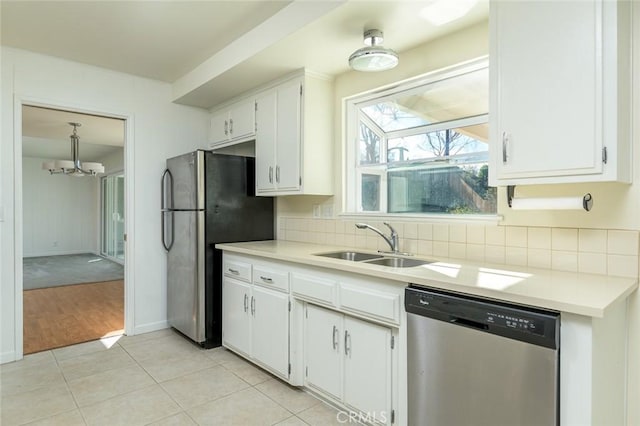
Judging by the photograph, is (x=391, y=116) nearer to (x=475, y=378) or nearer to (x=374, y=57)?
(x=374, y=57)

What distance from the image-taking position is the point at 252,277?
2721 mm

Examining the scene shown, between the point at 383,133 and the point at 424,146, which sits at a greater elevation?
the point at 383,133

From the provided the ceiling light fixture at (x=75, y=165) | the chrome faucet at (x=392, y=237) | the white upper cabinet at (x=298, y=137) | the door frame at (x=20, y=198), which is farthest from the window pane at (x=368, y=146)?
the ceiling light fixture at (x=75, y=165)

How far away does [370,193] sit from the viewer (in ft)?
9.67

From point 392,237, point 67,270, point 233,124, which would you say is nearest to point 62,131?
point 67,270

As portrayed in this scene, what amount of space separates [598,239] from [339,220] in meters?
1.71

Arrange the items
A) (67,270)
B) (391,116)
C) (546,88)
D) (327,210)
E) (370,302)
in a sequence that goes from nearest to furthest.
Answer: (546,88) → (370,302) → (391,116) → (327,210) → (67,270)

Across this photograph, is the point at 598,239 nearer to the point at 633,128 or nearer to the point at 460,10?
the point at 633,128

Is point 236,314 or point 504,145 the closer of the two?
point 504,145

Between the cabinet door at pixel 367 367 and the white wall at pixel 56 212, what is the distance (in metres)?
9.70

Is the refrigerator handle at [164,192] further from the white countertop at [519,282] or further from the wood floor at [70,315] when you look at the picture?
the white countertop at [519,282]

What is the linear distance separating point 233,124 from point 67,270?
578cm

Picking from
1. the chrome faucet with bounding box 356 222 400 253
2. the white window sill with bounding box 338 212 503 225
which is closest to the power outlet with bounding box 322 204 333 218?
the white window sill with bounding box 338 212 503 225

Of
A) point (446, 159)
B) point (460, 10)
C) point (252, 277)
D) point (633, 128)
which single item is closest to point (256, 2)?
point (460, 10)
